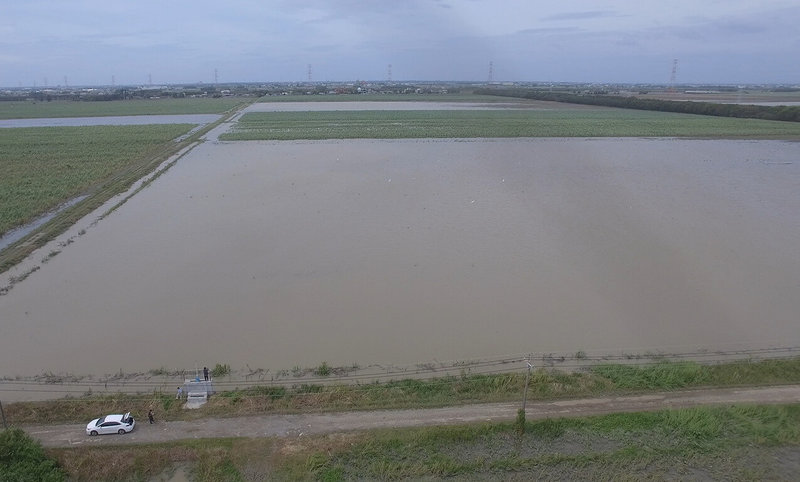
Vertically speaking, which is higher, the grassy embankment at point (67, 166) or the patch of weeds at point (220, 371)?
the grassy embankment at point (67, 166)

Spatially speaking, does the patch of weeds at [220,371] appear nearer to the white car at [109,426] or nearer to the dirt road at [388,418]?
the dirt road at [388,418]

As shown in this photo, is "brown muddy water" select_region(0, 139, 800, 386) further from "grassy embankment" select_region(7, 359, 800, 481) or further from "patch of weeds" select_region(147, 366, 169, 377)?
"grassy embankment" select_region(7, 359, 800, 481)

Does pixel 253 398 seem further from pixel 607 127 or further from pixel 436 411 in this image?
pixel 607 127

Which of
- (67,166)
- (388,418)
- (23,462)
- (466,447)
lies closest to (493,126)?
(67,166)

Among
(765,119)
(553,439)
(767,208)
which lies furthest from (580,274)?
(765,119)

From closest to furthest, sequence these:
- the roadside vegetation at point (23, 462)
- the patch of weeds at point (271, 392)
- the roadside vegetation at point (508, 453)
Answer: the roadside vegetation at point (23, 462)
the roadside vegetation at point (508, 453)
the patch of weeds at point (271, 392)

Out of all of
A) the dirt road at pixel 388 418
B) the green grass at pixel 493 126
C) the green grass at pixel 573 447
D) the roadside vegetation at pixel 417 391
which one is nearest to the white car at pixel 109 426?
the dirt road at pixel 388 418

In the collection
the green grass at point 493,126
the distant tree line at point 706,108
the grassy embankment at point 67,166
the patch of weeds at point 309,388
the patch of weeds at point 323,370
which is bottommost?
the patch of weeds at point 309,388
